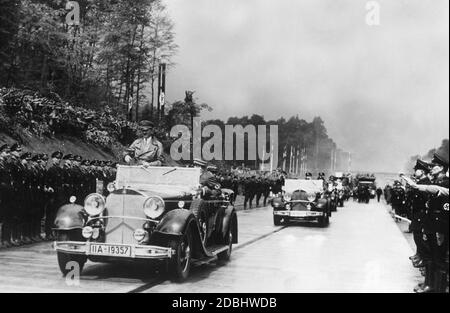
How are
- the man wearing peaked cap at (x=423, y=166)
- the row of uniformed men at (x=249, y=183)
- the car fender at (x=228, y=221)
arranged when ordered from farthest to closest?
the row of uniformed men at (x=249, y=183), the car fender at (x=228, y=221), the man wearing peaked cap at (x=423, y=166)

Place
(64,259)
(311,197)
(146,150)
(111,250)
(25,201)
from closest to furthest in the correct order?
(111,250) < (64,259) < (146,150) < (25,201) < (311,197)

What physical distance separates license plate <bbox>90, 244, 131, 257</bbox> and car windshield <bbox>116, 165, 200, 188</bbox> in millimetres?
1933

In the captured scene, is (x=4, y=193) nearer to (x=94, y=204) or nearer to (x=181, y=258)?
(x=94, y=204)

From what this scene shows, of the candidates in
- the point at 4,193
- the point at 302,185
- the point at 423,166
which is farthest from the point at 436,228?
the point at 302,185

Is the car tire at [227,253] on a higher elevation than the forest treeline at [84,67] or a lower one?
lower

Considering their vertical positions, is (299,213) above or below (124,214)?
below

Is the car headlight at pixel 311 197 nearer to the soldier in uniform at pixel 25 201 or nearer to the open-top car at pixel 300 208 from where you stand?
the open-top car at pixel 300 208

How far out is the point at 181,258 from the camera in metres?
8.51

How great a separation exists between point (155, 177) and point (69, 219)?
1.74 m

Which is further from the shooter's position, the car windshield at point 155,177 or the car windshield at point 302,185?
the car windshield at point 302,185

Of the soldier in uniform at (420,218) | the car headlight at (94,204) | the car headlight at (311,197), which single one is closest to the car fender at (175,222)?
the car headlight at (94,204)

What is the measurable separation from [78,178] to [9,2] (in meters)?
13.8

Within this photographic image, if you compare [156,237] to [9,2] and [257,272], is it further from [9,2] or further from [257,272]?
[9,2]

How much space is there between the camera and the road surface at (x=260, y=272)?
25.9 ft
